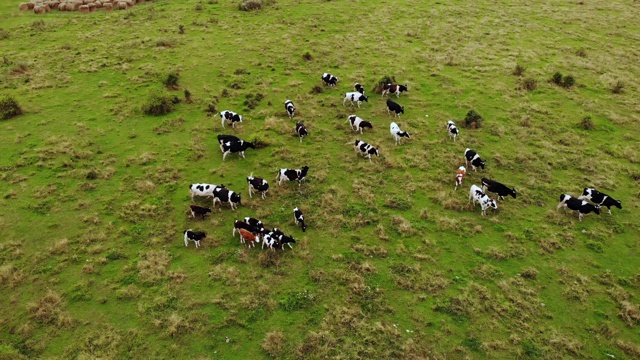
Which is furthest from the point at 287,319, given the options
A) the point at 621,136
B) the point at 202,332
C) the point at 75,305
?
the point at 621,136

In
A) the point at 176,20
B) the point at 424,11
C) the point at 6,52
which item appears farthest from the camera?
the point at 424,11

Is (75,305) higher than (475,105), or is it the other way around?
(475,105)

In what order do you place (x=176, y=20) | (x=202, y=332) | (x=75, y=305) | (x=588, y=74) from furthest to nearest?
(x=176, y=20)
(x=588, y=74)
(x=75, y=305)
(x=202, y=332)

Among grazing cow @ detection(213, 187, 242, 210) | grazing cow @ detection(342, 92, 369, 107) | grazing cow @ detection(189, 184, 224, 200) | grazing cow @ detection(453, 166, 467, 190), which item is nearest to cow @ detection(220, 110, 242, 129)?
grazing cow @ detection(189, 184, 224, 200)

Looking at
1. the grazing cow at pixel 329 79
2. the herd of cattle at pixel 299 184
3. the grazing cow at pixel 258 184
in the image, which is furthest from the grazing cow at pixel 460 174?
the grazing cow at pixel 329 79

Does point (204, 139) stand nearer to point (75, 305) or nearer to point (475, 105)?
point (75, 305)

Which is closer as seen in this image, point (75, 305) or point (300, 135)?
point (75, 305)

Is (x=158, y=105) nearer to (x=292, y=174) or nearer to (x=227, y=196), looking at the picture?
(x=227, y=196)

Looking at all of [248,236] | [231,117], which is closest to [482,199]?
[248,236]
